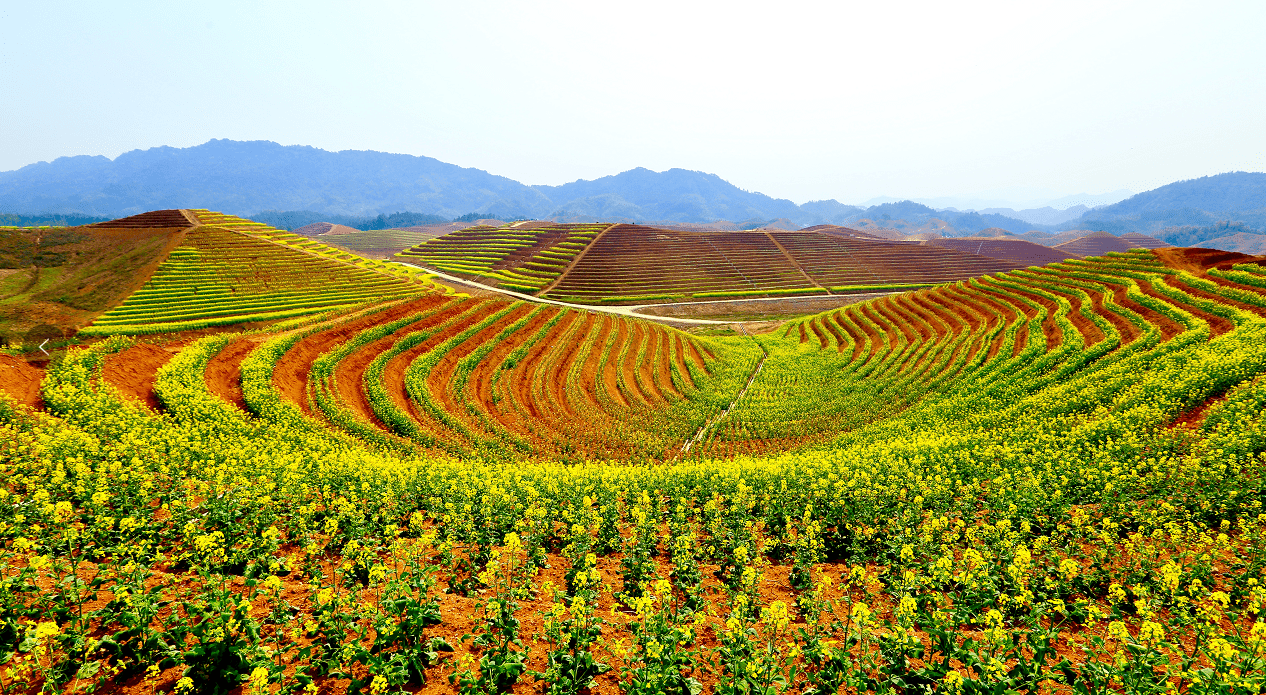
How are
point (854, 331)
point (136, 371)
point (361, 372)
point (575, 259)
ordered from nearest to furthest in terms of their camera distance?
point (136, 371), point (361, 372), point (854, 331), point (575, 259)

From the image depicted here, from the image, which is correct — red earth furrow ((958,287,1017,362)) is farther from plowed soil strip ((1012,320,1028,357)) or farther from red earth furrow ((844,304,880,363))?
red earth furrow ((844,304,880,363))

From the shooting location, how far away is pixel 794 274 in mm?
102000

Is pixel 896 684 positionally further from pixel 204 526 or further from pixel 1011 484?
pixel 204 526

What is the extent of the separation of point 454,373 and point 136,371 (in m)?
14.7

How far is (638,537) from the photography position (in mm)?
9688

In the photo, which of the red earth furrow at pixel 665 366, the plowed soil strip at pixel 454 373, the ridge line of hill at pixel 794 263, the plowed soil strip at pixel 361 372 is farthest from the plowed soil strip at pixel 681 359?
the ridge line of hill at pixel 794 263

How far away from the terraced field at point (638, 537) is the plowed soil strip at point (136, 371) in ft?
0.46

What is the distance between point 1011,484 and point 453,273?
10777 centimetres

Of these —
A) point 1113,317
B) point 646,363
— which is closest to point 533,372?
point 646,363

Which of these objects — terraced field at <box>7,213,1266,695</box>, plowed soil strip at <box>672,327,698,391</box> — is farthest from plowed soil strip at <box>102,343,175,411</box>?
plowed soil strip at <box>672,327,698,391</box>

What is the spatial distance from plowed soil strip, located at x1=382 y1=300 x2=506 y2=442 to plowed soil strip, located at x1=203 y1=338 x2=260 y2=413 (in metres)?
6.69

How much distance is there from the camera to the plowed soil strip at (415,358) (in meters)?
23.8

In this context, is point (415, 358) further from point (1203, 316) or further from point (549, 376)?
point (1203, 316)

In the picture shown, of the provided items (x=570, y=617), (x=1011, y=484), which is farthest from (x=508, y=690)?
(x=1011, y=484)
